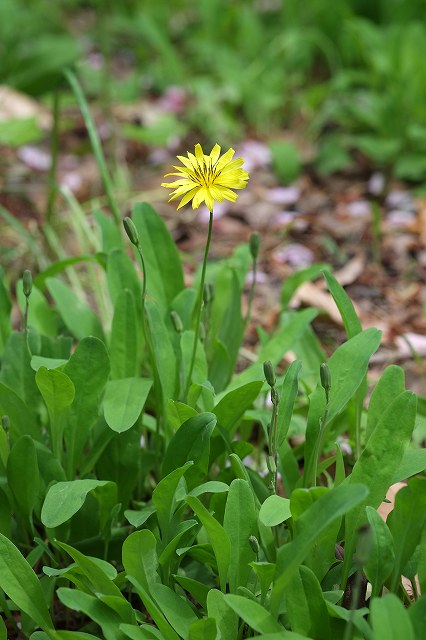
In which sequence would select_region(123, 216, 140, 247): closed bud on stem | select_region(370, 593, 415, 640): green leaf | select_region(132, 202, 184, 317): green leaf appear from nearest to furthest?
1. select_region(370, 593, 415, 640): green leaf
2. select_region(123, 216, 140, 247): closed bud on stem
3. select_region(132, 202, 184, 317): green leaf

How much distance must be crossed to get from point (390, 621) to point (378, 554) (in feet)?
0.67

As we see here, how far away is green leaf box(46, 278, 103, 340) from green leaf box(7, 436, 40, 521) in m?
0.42

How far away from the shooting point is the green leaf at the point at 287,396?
1289 millimetres

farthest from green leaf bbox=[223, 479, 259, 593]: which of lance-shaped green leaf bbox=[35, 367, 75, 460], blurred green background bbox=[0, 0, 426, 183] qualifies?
blurred green background bbox=[0, 0, 426, 183]

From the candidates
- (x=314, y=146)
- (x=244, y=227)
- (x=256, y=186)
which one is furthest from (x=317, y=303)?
(x=314, y=146)

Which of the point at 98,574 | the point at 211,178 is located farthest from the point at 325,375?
the point at 98,574

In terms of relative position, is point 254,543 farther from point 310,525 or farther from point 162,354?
point 162,354

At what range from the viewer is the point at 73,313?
1.72 meters

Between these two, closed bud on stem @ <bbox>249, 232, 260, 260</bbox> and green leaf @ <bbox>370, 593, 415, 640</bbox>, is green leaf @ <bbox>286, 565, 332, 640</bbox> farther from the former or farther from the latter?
closed bud on stem @ <bbox>249, 232, 260, 260</bbox>

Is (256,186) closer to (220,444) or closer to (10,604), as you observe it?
(220,444)

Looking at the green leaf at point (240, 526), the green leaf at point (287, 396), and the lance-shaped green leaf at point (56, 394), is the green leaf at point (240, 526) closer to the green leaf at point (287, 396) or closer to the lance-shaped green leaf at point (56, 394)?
the green leaf at point (287, 396)

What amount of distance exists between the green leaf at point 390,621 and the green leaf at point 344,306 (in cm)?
58

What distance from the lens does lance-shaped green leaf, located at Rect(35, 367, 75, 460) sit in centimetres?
130

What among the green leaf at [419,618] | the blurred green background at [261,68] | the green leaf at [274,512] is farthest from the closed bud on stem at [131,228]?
the blurred green background at [261,68]
